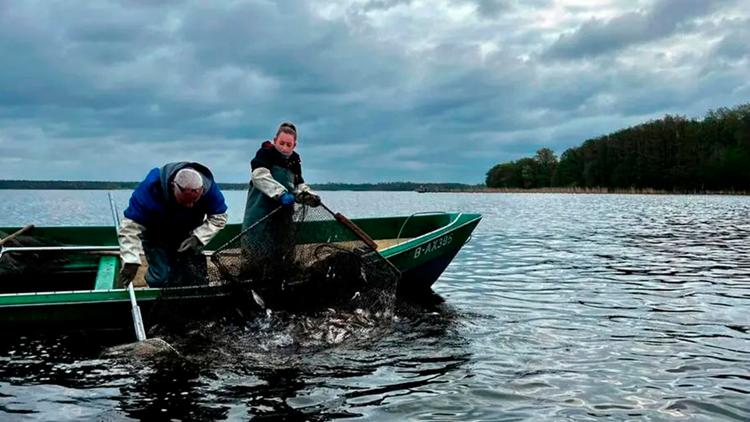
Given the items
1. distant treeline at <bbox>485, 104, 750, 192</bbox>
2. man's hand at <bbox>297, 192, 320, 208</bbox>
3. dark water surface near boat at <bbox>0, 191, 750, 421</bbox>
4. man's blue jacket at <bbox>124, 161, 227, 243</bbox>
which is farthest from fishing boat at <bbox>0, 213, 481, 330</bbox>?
distant treeline at <bbox>485, 104, 750, 192</bbox>

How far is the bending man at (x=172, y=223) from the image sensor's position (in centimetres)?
770

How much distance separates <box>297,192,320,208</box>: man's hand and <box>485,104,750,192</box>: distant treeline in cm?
9916

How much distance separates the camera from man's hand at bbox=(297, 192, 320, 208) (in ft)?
27.2

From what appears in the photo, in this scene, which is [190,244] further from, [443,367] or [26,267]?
[26,267]

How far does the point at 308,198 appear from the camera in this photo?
829cm

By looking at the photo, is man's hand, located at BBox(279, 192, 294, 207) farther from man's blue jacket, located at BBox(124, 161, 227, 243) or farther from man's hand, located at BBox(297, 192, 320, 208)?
man's blue jacket, located at BBox(124, 161, 227, 243)

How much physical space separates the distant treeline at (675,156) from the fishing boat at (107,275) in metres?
94.6

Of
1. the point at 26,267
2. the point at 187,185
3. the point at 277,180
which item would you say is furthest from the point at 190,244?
the point at 26,267

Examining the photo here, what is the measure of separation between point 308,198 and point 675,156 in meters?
106

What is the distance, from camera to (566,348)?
7688 millimetres

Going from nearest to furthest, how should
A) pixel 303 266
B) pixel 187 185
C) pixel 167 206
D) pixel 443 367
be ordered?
pixel 443 367
pixel 187 185
pixel 167 206
pixel 303 266

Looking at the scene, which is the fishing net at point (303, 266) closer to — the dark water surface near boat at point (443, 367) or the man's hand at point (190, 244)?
the man's hand at point (190, 244)

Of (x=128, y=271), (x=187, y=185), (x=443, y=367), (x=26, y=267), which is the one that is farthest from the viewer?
(x=26, y=267)

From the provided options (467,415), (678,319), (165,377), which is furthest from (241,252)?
(678,319)
